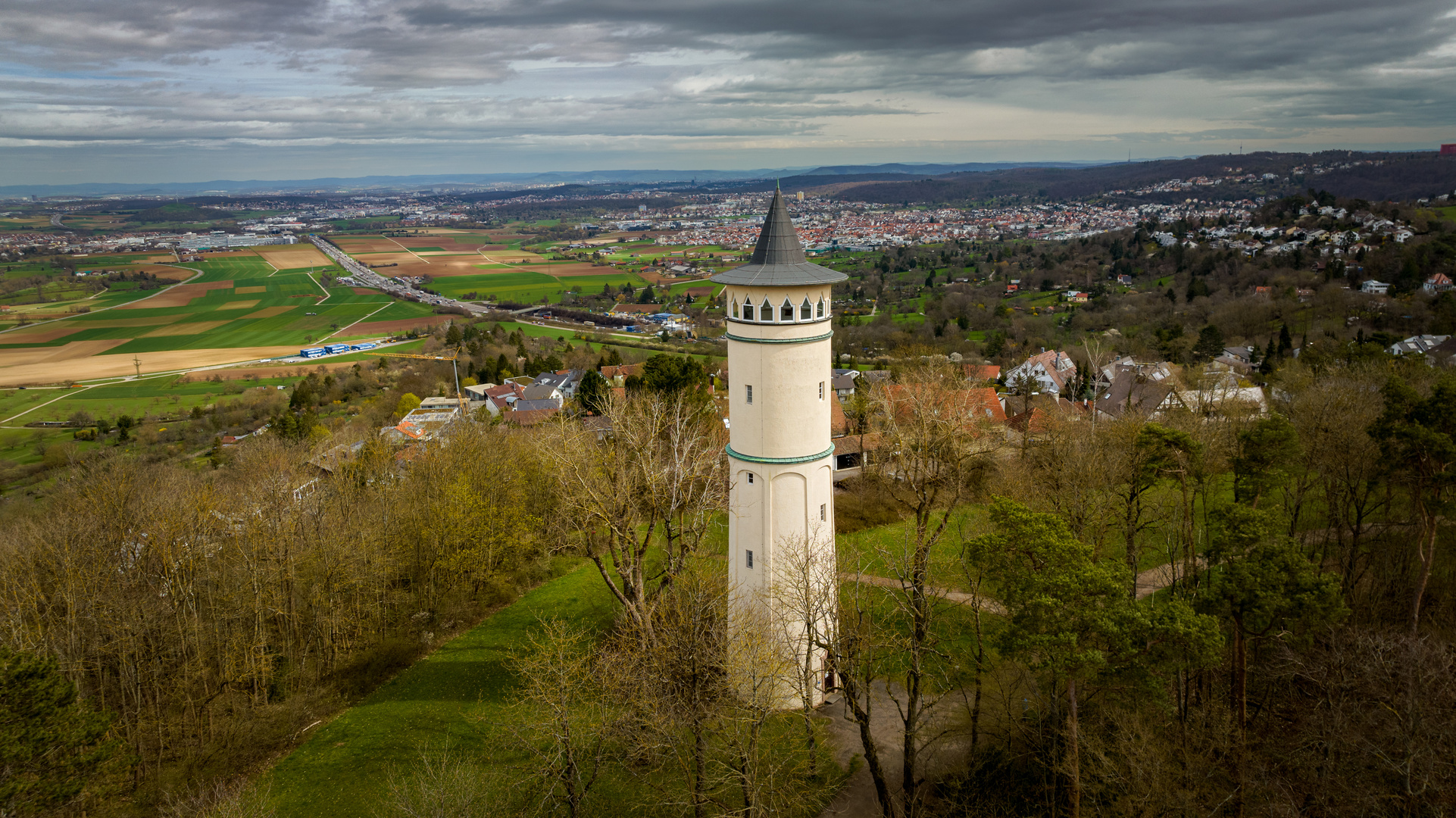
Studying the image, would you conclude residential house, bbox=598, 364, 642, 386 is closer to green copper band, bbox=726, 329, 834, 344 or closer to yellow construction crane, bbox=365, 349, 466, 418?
yellow construction crane, bbox=365, 349, 466, 418

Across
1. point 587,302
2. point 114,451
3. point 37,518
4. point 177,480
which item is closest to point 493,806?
point 177,480

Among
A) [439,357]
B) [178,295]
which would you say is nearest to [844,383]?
[439,357]

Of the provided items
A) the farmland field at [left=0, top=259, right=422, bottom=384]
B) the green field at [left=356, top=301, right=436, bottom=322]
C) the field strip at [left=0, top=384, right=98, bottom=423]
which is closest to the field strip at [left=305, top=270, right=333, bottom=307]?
the farmland field at [left=0, top=259, right=422, bottom=384]

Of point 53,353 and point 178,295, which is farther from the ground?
point 178,295

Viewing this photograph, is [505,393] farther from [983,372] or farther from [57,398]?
[57,398]

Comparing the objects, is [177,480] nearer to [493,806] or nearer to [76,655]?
[76,655]
